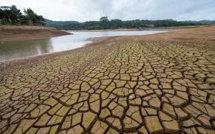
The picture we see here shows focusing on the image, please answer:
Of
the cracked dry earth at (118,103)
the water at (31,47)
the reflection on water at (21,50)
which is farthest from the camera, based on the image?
the water at (31,47)

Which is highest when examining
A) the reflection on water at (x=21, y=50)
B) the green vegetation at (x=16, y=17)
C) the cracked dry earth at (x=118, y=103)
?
the green vegetation at (x=16, y=17)

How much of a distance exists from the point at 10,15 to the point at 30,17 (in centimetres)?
694

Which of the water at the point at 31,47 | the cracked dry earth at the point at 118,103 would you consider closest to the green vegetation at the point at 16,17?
the water at the point at 31,47

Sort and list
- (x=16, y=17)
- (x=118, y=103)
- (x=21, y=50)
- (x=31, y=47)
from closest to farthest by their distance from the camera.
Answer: (x=118, y=103) < (x=21, y=50) < (x=31, y=47) < (x=16, y=17)

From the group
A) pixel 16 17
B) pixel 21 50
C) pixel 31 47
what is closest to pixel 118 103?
pixel 21 50

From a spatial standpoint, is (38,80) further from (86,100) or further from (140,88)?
(140,88)

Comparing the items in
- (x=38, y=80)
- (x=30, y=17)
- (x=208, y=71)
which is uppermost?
(x=30, y=17)

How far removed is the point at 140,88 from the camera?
2.77 meters

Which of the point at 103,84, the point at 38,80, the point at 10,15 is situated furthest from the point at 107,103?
the point at 10,15

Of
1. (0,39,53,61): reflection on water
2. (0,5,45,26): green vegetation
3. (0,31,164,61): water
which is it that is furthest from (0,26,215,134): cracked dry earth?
(0,5,45,26): green vegetation

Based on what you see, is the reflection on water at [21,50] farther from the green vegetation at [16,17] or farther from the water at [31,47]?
the green vegetation at [16,17]

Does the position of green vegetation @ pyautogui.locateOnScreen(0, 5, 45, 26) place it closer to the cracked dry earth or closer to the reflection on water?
the reflection on water

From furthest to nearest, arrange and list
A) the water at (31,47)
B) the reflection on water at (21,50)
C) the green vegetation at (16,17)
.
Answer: the green vegetation at (16,17) → the water at (31,47) → the reflection on water at (21,50)

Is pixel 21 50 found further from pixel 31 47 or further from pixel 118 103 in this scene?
pixel 118 103
